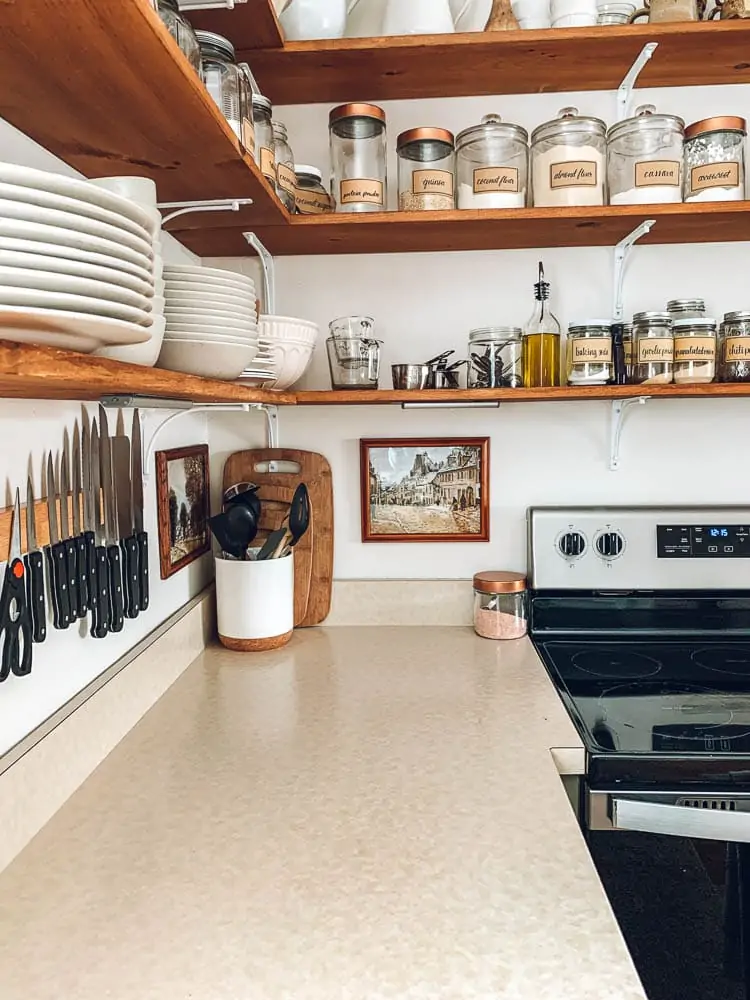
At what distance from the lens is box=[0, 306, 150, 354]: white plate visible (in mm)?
556

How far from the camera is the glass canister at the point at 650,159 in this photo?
4.93 feet

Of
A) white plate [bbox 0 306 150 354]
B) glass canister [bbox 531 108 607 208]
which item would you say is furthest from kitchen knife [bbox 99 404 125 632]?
glass canister [bbox 531 108 607 208]

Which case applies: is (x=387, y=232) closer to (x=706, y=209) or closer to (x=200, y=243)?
(x=200, y=243)

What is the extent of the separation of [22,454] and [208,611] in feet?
2.64

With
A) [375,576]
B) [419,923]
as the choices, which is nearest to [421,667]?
[375,576]

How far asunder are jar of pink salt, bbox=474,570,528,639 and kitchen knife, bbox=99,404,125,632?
2.67 ft

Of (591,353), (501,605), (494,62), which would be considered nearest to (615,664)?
(501,605)

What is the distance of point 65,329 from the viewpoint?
600mm

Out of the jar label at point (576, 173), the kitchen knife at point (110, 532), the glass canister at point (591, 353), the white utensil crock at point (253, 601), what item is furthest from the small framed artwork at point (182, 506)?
the jar label at point (576, 173)

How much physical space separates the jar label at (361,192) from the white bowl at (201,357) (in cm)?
64

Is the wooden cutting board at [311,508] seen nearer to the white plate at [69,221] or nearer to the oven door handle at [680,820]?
the oven door handle at [680,820]

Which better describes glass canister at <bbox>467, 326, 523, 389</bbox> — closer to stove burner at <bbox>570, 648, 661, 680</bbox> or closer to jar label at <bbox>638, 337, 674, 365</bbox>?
jar label at <bbox>638, 337, 674, 365</bbox>

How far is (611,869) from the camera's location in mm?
1278

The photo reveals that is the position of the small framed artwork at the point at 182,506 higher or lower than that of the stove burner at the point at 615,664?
higher
